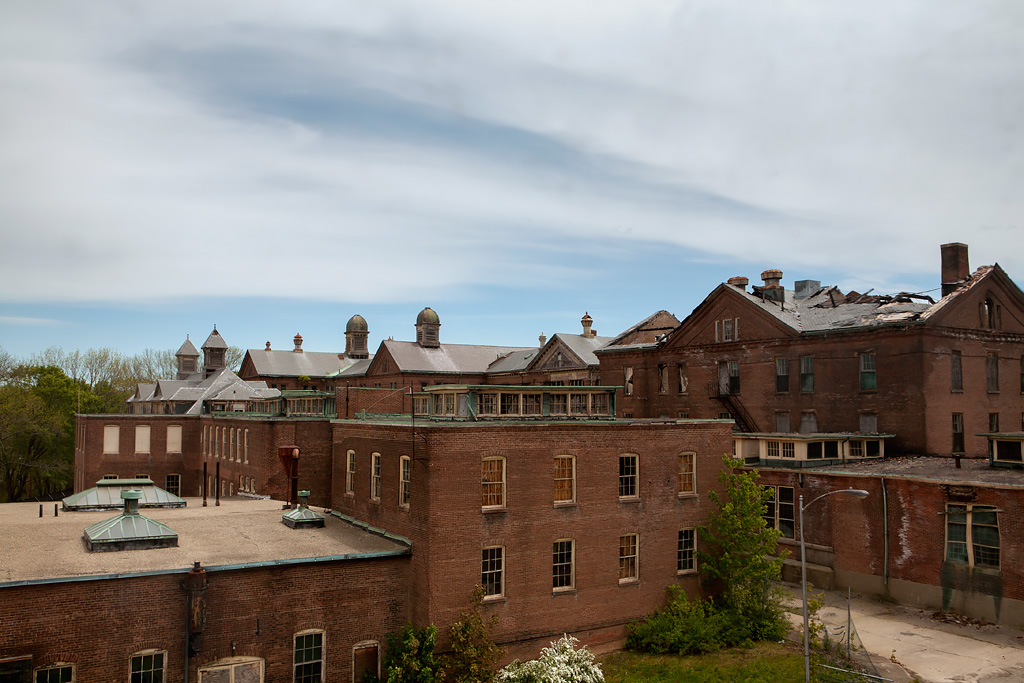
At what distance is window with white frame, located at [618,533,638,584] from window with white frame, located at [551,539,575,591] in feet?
7.25

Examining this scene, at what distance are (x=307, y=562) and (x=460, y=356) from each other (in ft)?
217

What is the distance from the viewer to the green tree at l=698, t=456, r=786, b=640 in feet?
94.0

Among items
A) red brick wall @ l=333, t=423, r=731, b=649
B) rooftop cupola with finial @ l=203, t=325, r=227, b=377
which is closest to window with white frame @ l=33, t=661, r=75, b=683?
red brick wall @ l=333, t=423, r=731, b=649

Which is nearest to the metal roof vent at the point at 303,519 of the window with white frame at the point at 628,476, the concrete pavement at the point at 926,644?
the window with white frame at the point at 628,476

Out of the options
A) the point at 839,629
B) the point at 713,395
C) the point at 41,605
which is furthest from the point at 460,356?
the point at 41,605

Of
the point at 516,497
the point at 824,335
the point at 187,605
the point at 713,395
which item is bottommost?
the point at 187,605

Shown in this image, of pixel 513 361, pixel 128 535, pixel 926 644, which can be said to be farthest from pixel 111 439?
pixel 926 644

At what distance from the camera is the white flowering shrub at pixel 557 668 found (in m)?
23.0

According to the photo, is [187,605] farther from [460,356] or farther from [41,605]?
[460,356]

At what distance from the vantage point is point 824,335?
43.9 metres

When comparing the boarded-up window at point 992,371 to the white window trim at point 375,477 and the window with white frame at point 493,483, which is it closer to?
the window with white frame at point 493,483

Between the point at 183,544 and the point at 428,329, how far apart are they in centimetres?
6287

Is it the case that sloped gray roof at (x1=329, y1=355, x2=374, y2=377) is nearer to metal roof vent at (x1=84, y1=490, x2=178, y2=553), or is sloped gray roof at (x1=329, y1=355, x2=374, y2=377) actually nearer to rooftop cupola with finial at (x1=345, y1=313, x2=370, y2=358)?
rooftop cupola with finial at (x1=345, y1=313, x2=370, y2=358)

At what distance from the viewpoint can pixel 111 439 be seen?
183 feet
